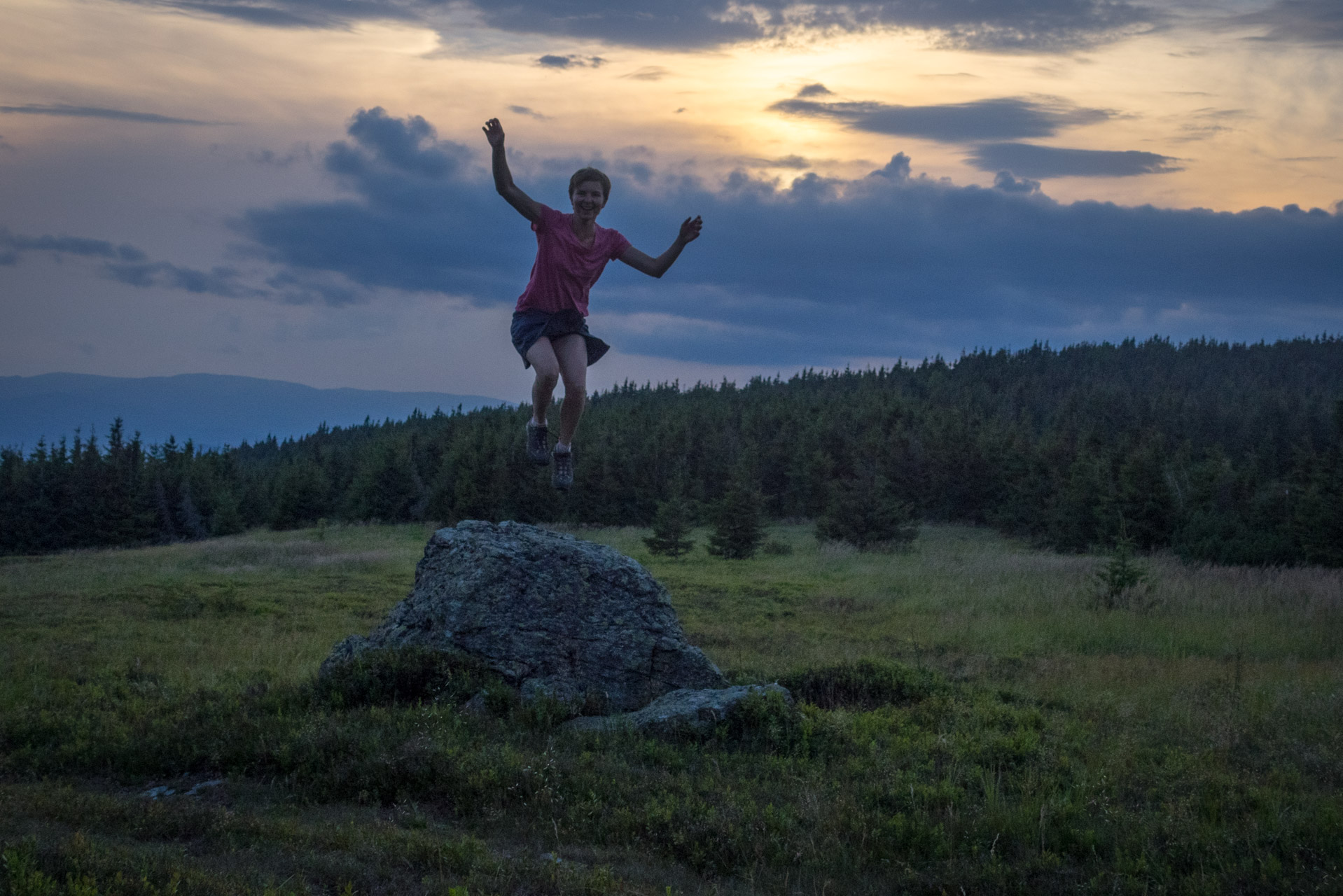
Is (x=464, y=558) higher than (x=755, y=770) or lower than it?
higher

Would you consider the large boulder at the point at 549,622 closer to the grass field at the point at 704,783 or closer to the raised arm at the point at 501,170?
the grass field at the point at 704,783

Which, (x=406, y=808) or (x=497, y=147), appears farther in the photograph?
(x=406, y=808)

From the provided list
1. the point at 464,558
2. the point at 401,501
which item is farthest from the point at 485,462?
the point at 464,558

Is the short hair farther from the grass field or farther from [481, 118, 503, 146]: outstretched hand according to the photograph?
the grass field

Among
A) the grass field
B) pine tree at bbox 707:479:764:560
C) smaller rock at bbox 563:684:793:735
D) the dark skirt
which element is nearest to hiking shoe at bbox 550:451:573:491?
the dark skirt

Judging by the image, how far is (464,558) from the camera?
35.9 ft

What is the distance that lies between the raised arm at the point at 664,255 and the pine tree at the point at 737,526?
32357 millimetres

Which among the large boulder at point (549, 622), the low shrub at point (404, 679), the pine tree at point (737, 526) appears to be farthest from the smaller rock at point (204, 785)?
the pine tree at point (737, 526)

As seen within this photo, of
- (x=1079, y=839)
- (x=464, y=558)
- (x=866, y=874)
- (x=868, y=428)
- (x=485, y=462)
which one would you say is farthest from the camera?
(x=868, y=428)

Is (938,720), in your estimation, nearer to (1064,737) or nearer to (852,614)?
(1064,737)

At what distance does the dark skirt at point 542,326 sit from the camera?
24.8 ft

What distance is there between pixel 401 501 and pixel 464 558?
6969cm

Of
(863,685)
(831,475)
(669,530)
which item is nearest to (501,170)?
(863,685)

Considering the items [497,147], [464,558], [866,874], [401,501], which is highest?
[497,147]
